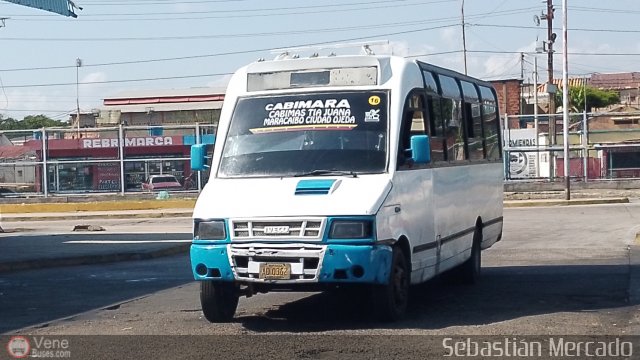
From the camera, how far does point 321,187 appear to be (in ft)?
32.9

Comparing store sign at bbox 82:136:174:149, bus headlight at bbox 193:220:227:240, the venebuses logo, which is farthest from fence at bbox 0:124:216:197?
the venebuses logo

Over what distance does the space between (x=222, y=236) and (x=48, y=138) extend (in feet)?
117

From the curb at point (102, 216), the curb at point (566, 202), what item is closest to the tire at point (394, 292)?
the curb at point (566, 202)

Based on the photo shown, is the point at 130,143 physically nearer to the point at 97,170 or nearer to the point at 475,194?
the point at 97,170

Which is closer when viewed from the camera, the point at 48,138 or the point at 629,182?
the point at 629,182

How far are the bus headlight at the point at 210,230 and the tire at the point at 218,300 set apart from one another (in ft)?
1.71

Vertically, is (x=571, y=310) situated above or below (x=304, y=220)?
below

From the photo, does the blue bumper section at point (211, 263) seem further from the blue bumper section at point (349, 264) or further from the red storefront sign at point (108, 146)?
the red storefront sign at point (108, 146)

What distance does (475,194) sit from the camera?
14.2 metres

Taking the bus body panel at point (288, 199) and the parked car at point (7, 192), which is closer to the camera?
the bus body panel at point (288, 199)

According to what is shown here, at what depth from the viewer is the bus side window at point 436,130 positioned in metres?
11.9

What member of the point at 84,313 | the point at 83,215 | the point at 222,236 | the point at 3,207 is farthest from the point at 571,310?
the point at 3,207

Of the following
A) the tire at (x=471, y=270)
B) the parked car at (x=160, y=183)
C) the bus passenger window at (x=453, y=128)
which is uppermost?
the bus passenger window at (x=453, y=128)

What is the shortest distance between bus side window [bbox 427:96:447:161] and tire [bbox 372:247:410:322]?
5.93 feet
